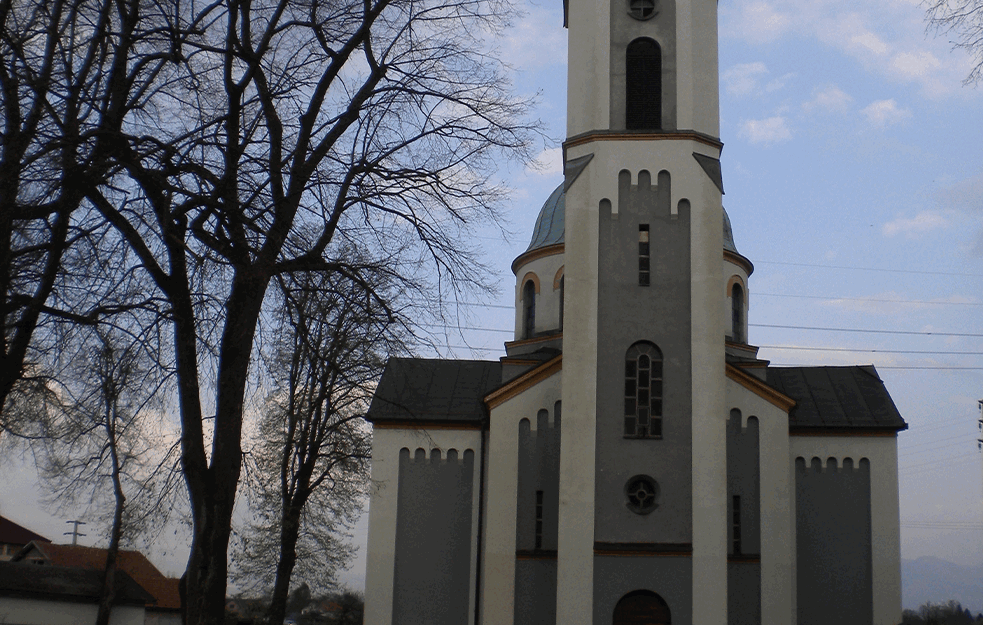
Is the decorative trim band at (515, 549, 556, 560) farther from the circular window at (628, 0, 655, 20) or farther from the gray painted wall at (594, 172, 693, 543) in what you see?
the circular window at (628, 0, 655, 20)

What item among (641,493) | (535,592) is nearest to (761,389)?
(641,493)

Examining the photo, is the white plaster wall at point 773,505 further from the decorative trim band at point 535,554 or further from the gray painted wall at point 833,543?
the decorative trim band at point 535,554

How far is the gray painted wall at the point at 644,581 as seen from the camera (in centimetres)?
1841

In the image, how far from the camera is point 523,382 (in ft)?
73.5


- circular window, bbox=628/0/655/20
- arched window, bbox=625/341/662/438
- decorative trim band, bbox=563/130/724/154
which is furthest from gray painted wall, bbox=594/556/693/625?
circular window, bbox=628/0/655/20

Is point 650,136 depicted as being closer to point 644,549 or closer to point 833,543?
point 644,549

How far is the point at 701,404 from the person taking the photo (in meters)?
19.1

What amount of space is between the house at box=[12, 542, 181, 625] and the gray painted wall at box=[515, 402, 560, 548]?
2157 cm

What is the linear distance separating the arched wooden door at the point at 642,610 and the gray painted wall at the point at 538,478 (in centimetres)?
286

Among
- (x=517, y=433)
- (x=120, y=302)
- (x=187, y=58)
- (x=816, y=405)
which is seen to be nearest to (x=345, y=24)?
(x=187, y=58)

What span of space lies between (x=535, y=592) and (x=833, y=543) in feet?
24.1

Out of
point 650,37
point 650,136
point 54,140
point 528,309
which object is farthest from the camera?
point 528,309

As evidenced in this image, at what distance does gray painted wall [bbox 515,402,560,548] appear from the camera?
70.3 feet

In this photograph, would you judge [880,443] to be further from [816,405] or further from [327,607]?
[327,607]
